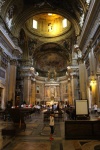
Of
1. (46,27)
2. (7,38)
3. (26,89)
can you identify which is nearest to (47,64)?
(46,27)

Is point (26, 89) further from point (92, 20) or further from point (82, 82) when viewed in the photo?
point (92, 20)

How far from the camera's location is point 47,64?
39.2m

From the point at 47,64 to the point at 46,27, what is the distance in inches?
404

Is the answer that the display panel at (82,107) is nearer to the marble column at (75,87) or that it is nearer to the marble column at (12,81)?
the marble column at (12,81)

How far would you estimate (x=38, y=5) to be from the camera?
1986 centimetres

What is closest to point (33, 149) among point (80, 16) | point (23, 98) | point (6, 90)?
point (6, 90)

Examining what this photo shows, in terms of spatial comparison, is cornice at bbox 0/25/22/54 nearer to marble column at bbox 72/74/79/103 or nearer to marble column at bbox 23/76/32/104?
marble column at bbox 23/76/32/104

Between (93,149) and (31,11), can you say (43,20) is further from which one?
(93,149)

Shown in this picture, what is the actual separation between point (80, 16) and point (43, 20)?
662 inches

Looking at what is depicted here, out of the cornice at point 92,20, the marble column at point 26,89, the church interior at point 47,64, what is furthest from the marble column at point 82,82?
the marble column at point 26,89

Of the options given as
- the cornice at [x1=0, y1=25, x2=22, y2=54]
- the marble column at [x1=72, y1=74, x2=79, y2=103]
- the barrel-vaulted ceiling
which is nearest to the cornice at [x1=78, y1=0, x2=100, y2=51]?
the barrel-vaulted ceiling

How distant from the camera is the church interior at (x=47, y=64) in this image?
19.6ft

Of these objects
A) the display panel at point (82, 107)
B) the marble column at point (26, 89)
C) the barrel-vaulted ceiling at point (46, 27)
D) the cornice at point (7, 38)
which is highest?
the barrel-vaulted ceiling at point (46, 27)

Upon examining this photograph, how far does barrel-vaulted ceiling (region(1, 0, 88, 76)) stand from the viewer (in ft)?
59.1
